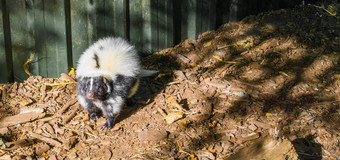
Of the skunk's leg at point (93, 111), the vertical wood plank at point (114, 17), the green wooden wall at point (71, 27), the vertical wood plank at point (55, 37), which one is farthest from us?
the vertical wood plank at point (114, 17)

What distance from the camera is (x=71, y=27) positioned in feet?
16.5

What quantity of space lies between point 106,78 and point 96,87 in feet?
0.58

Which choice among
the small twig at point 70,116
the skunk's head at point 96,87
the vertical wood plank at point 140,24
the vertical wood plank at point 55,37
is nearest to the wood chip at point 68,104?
the small twig at point 70,116

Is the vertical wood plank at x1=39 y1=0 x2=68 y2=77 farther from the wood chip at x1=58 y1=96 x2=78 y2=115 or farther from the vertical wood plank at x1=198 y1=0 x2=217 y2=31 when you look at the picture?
the vertical wood plank at x1=198 y1=0 x2=217 y2=31

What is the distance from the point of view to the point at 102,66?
4195mm

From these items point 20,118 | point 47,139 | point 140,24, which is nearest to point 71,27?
point 140,24

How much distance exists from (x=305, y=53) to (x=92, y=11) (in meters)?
3.63

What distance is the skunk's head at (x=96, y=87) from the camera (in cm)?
409

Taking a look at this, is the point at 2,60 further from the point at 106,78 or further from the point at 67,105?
the point at 106,78

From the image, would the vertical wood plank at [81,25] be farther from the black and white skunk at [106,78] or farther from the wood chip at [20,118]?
the wood chip at [20,118]

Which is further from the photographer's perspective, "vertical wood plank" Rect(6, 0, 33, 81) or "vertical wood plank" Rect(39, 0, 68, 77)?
"vertical wood plank" Rect(39, 0, 68, 77)

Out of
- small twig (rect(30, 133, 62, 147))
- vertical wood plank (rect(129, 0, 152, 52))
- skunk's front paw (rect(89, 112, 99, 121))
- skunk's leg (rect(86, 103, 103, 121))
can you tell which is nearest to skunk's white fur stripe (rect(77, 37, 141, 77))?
skunk's leg (rect(86, 103, 103, 121))

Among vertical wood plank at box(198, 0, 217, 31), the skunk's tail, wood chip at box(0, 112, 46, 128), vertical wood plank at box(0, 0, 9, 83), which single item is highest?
vertical wood plank at box(198, 0, 217, 31)

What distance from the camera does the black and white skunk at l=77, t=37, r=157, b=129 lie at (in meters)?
4.14
